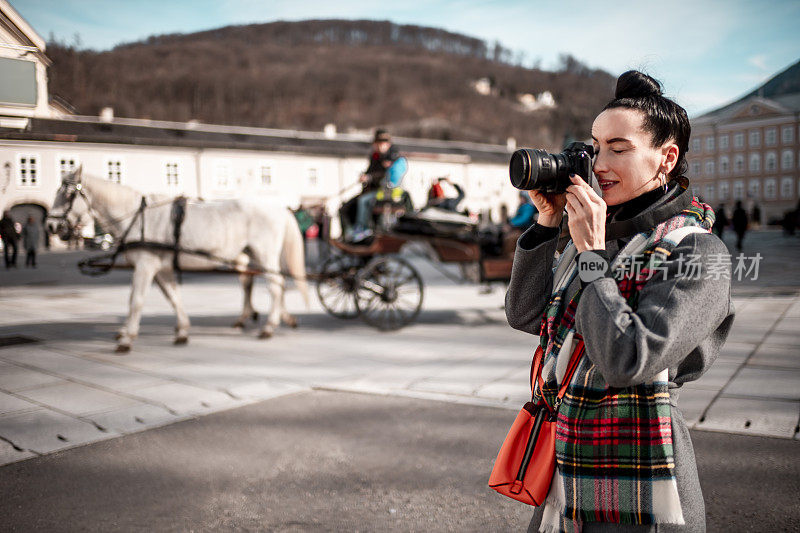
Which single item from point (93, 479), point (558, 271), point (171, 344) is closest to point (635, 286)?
point (558, 271)

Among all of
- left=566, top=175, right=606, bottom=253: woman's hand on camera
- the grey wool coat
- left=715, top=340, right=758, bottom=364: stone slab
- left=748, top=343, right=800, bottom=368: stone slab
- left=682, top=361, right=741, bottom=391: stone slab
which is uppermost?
left=566, top=175, right=606, bottom=253: woman's hand on camera

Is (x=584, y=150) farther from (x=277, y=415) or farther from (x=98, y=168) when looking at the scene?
(x=98, y=168)

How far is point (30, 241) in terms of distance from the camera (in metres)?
4.37

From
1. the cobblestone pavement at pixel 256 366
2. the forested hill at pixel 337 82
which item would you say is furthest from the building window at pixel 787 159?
the forested hill at pixel 337 82

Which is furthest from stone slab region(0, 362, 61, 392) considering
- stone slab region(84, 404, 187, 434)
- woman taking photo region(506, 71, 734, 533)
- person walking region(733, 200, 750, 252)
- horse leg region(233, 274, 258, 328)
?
person walking region(733, 200, 750, 252)

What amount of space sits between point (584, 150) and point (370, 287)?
7.52 metres

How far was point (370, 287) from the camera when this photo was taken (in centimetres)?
900

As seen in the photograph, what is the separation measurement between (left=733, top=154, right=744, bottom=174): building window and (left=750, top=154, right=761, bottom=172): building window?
0.23 ft

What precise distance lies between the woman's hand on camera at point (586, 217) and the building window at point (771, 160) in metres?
3.89

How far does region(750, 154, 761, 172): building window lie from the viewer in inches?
184

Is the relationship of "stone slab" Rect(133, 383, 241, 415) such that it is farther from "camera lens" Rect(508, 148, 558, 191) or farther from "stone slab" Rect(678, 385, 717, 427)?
"camera lens" Rect(508, 148, 558, 191)

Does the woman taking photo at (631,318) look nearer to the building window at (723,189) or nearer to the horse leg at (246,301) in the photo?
the building window at (723,189)

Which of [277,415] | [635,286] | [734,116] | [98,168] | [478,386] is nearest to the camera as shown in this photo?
[635,286]

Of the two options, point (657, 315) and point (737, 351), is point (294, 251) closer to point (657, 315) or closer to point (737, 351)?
point (737, 351)
